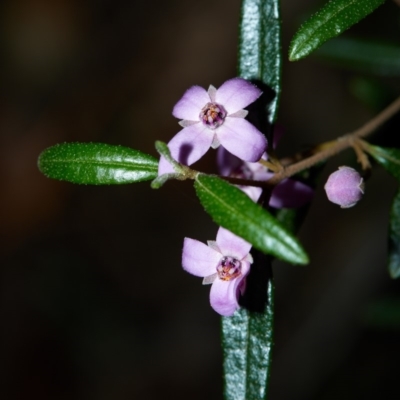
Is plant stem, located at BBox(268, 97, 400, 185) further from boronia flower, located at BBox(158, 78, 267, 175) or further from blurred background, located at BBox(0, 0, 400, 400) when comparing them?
blurred background, located at BBox(0, 0, 400, 400)

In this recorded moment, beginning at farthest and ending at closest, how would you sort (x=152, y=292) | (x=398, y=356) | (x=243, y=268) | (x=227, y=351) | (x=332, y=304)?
(x=152, y=292) < (x=332, y=304) < (x=398, y=356) < (x=227, y=351) < (x=243, y=268)

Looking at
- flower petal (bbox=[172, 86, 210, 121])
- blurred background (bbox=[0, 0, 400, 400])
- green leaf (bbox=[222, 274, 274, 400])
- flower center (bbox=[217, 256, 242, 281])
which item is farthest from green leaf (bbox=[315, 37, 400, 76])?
blurred background (bbox=[0, 0, 400, 400])

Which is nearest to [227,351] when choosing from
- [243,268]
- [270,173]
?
[243,268]

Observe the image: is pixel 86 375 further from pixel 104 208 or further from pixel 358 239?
pixel 358 239

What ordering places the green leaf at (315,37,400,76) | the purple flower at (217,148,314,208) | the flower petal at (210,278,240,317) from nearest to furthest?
1. the flower petal at (210,278,240,317)
2. the purple flower at (217,148,314,208)
3. the green leaf at (315,37,400,76)

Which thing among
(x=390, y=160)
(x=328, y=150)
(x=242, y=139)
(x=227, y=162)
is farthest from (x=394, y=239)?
(x=242, y=139)

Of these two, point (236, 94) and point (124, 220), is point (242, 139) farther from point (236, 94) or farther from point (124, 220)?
point (124, 220)
